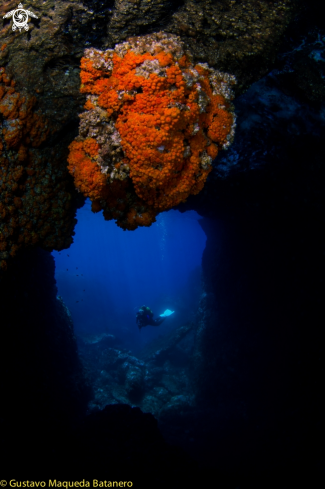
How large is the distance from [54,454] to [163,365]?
14846 millimetres

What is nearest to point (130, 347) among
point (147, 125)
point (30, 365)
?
point (30, 365)

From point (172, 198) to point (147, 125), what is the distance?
106cm

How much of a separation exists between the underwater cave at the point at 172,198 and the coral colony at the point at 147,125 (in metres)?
0.02

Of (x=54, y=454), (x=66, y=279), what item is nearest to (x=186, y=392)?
(x=54, y=454)

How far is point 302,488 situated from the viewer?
5000 mm

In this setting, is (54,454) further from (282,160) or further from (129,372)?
(129,372)

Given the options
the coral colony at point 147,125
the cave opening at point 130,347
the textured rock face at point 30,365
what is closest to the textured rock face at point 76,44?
the coral colony at point 147,125

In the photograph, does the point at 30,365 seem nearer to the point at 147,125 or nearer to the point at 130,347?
the point at 147,125

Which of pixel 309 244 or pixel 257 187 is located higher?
pixel 257 187

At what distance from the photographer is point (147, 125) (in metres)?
2.89

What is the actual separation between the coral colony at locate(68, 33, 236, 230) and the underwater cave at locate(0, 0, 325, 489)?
0.07 ft

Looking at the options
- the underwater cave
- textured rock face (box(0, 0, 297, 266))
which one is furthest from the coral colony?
textured rock face (box(0, 0, 297, 266))

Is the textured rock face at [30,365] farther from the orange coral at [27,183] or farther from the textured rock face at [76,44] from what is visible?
the textured rock face at [76,44]

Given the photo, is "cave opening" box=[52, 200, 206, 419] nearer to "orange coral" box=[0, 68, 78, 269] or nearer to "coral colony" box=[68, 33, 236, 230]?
"orange coral" box=[0, 68, 78, 269]
